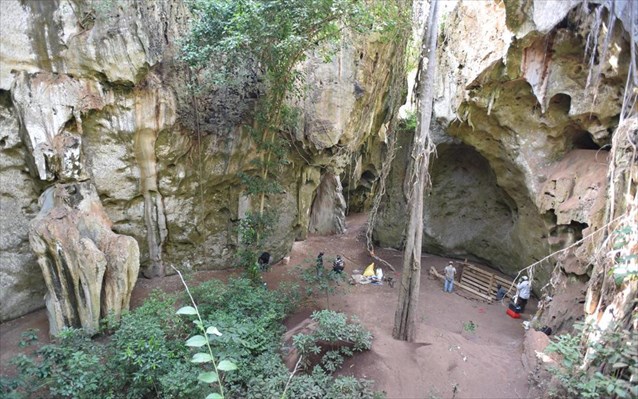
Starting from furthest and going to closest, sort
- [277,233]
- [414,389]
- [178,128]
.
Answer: [277,233] → [178,128] → [414,389]

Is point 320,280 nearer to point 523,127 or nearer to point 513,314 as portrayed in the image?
point 513,314

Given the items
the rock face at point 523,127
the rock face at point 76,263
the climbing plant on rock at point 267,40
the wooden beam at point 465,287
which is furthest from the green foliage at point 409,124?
the rock face at point 76,263

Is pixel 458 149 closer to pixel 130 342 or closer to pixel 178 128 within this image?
pixel 178 128

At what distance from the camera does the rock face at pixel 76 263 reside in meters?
7.23

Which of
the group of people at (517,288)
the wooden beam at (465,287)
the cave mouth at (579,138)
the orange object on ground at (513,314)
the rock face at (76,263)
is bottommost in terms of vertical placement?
the wooden beam at (465,287)

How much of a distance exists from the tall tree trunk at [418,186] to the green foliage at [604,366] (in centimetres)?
298

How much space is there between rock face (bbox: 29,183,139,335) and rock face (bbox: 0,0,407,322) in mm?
33

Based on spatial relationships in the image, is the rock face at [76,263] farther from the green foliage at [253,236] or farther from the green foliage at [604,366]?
the green foliage at [604,366]

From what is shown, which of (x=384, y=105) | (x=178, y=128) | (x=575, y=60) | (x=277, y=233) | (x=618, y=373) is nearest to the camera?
(x=618, y=373)

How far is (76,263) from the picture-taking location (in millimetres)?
7305

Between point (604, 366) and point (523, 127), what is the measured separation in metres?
6.97

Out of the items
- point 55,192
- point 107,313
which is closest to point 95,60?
point 55,192

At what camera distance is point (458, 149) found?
12875 millimetres

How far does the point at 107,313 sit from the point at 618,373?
8.27 metres
